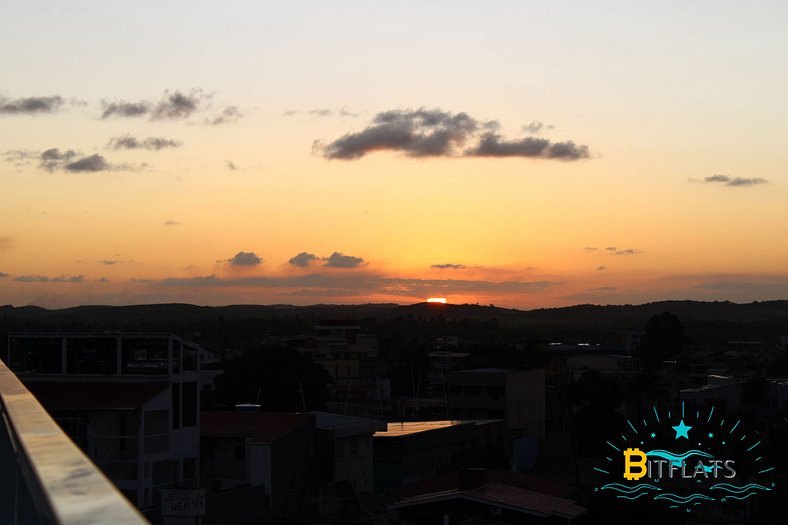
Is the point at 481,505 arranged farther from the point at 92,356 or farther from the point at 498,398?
the point at 498,398

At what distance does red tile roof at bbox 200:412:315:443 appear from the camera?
110 ft

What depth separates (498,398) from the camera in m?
Answer: 71.0

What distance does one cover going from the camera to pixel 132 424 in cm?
3109

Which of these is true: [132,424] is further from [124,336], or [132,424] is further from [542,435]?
[542,435]

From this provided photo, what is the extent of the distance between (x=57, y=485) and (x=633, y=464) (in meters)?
38.8

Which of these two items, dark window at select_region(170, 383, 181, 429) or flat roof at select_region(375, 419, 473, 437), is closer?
dark window at select_region(170, 383, 181, 429)

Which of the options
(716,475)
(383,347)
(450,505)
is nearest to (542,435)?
(716,475)

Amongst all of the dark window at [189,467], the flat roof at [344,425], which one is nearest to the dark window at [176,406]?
the dark window at [189,467]

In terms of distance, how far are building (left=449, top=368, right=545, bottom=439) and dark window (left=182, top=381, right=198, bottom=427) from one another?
38343 millimetres

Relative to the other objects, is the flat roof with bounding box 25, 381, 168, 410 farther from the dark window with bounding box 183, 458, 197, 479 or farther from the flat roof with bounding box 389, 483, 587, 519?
the flat roof with bounding box 389, 483, 587, 519

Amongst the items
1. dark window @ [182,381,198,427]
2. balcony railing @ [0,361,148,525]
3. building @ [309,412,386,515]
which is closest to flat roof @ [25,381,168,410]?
dark window @ [182,381,198,427]

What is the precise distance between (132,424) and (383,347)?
322ft

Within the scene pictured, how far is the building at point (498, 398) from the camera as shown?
70875mm

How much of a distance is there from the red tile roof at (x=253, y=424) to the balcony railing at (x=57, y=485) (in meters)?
30.7
